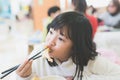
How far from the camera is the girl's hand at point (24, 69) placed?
0.74 m

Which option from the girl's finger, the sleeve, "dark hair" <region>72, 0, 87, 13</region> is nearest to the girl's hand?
the girl's finger

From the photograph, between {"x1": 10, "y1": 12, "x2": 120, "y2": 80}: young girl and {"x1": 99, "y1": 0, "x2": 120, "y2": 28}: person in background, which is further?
{"x1": 99, "y1": 0, "x2": 120, "y2": 28}: person in background

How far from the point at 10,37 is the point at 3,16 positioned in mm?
838

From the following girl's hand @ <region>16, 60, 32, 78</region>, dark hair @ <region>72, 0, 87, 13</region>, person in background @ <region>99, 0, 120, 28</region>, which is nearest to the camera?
girl's hand @ <region>16, 60, 32, 78</region>

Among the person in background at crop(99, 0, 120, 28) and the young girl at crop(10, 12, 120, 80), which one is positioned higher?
the young girl at crop(10, 12, 120, 80)

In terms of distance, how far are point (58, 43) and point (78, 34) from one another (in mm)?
91

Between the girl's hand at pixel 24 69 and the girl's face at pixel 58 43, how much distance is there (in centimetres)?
10

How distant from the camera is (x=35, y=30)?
360cm

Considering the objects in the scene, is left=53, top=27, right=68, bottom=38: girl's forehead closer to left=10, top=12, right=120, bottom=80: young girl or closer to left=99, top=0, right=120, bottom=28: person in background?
left=10, top=12, right=120, bottom=80: young girl

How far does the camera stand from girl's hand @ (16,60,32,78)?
29.3 inches

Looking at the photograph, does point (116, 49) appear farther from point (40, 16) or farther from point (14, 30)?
point (14, 30)

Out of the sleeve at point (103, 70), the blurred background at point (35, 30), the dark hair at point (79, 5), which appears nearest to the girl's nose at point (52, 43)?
the sleeve at point (103, 70)

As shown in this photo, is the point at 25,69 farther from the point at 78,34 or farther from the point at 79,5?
the point at 79,5

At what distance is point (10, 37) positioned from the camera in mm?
3691
